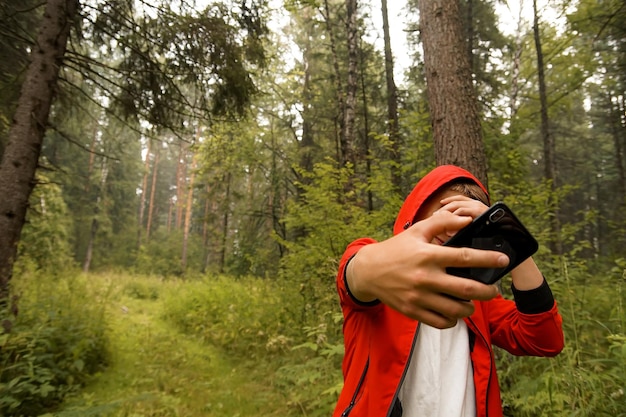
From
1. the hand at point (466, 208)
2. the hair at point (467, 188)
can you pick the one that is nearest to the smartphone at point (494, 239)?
the hand at point (466, 208)

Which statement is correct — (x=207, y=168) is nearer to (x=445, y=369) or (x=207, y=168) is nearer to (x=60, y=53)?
(x=60, y=53)

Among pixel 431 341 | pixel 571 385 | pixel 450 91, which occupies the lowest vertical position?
pixel 571 385

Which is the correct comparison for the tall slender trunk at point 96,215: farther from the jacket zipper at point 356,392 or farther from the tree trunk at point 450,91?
the jacket zipper at point 356,392

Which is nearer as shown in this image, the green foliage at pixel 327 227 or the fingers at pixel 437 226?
the fingers at pixel 437 226

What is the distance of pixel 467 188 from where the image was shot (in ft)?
4.60

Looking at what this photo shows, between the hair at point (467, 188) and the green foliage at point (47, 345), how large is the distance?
3908mm

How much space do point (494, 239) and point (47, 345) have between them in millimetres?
5180

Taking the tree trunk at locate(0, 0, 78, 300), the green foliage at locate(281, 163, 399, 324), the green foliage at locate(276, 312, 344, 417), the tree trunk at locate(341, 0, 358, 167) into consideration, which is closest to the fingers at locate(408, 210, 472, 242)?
the green foliage at locate(276, 312, 344, 417)

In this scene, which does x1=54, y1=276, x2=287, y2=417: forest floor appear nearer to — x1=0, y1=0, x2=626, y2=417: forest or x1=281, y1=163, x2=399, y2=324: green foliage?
x1=0, y1=0, x2=626, y2=417: forest

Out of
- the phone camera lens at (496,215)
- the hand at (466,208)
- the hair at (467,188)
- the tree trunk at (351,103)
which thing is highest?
the tree trunk at (351,103)

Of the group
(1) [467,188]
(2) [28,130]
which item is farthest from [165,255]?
(1) [467,188]

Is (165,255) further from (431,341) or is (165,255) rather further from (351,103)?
(431,341)

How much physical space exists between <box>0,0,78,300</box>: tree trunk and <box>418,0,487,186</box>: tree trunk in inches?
195

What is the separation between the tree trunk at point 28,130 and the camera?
4.21 metres
